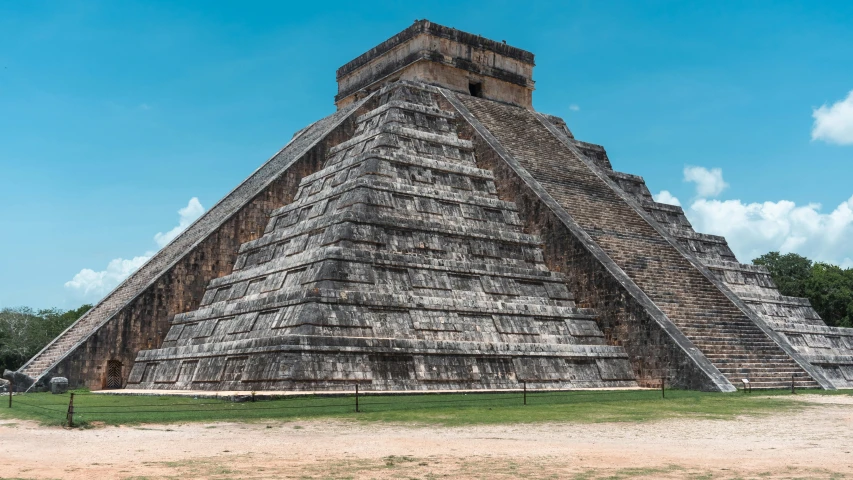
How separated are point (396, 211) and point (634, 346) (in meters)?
6.71

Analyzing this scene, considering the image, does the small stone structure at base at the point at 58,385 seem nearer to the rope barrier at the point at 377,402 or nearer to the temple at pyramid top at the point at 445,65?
the rope barrier at the point at 377,402

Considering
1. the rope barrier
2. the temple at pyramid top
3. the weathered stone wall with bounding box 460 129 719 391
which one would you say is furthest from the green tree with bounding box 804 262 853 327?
the rope barrier

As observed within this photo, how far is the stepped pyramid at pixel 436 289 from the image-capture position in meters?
18.9

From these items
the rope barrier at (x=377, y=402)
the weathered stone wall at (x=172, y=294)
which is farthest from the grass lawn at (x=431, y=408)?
the weathered stone wall at (x=172, y=294)

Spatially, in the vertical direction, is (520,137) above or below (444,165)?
above

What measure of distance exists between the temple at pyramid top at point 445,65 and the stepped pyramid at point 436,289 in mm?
1528

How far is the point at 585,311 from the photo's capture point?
22.0m

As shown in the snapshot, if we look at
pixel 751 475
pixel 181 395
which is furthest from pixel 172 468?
→ pixel 181 395

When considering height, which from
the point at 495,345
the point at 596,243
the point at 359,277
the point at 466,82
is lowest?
the point at 495,345

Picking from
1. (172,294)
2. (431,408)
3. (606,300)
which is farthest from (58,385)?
(606,300)

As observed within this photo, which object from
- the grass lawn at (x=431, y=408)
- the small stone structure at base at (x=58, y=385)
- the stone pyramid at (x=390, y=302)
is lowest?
the grass lawn at (x=431, y=408)

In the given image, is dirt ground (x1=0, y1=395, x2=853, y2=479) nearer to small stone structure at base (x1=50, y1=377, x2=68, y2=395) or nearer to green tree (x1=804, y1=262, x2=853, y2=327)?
small stone structure at base (x1=50, y1=377, x2=68, y2=395)

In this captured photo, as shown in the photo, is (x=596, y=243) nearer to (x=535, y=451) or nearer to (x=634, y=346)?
(x=634, y=346)

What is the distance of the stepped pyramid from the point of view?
18922 millimetres
